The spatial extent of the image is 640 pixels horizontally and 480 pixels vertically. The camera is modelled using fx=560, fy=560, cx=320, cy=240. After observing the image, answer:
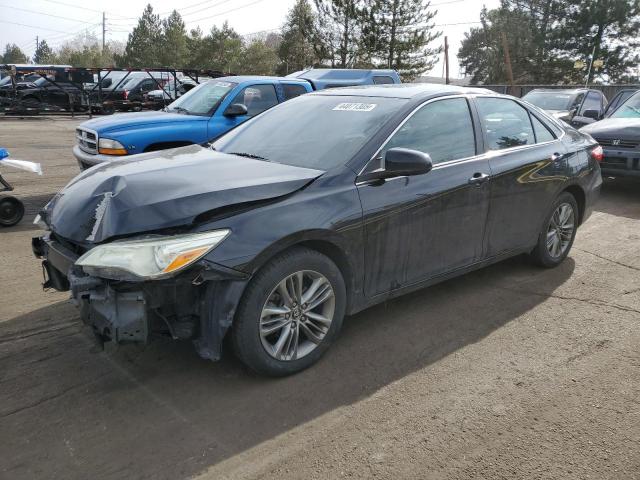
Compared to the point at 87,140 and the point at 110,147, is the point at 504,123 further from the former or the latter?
the point at 87,140

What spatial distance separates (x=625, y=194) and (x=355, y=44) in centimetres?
3335

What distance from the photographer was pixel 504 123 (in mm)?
4711

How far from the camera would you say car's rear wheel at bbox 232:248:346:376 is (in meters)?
3.06

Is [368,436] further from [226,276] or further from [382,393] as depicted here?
[226,276]

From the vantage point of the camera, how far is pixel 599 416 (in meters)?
3.01

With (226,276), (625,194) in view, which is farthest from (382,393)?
(625,194)

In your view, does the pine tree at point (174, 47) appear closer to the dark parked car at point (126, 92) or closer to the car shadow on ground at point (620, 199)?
the dark parked car at point (126, 92)

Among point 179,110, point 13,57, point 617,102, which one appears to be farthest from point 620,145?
point 13,57

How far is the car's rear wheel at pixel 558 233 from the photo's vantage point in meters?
5.09

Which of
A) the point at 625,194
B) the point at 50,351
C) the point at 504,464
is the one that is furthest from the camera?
the point at 625,194

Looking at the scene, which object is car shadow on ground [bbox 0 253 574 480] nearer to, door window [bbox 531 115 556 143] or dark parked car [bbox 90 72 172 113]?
door window [bbox 531 115 556 143]

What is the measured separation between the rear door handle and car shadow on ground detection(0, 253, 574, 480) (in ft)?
3.21

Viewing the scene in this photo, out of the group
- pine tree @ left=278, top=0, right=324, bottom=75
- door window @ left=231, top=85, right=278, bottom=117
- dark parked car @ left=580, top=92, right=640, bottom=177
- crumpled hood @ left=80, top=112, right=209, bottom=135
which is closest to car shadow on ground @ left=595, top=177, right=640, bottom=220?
dark parked car @ left=580, top=92, right=640, bottom=177

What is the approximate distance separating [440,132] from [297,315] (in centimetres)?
182
